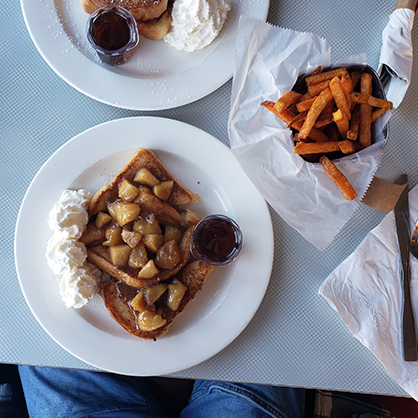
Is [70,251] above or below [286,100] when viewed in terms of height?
below

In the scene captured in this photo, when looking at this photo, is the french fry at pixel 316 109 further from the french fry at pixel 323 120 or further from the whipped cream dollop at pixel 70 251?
the whipped cream dollop at pixel 70 251

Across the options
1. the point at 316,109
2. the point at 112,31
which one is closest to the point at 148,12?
the point at 112,31

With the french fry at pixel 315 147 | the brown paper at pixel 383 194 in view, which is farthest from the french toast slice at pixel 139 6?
the brown paper at pixel 383 194

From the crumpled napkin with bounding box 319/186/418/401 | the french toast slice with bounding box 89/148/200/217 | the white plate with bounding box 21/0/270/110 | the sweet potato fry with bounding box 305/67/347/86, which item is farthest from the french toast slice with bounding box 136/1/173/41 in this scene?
the crumpled napkin with bounding box 319/186/418/401

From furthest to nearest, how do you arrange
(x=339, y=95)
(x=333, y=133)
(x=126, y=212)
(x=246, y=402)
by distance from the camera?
(x=246, y=402)
(x=126, y=212)
(x=333, y=133)
(x=339, y=95)

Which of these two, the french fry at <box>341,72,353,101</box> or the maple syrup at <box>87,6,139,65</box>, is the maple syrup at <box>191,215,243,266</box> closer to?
the french fry at <box>341,72,353,101</box>

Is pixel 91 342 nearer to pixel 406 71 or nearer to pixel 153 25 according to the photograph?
pixel 153 25

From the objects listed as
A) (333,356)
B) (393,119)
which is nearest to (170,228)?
(333,356)

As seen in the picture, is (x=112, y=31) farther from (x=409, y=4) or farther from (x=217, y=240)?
(x=409, y=4)
